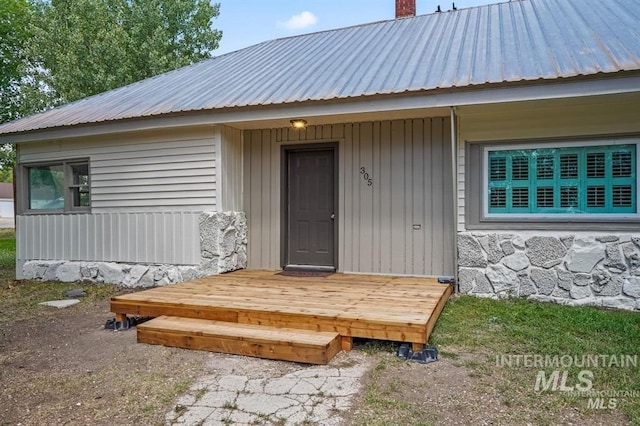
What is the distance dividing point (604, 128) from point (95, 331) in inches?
228

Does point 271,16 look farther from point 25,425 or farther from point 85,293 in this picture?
point 25,425

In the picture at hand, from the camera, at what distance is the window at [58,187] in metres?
7.20

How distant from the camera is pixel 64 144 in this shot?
7.21 meters

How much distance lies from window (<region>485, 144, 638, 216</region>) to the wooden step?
2.99m

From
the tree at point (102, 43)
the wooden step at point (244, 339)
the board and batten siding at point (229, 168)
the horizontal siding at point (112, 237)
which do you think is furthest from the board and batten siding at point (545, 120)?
the tree at point (102, 43)

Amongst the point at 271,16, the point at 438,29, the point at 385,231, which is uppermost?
the point at 271,16

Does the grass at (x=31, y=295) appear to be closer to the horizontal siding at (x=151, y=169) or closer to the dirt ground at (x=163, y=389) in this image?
the horizontal siding at (x=151, y=169)

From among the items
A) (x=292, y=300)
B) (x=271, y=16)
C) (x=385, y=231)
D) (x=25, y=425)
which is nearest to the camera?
(x=25, y=425)

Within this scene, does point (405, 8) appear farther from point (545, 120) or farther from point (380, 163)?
point (545, 120)

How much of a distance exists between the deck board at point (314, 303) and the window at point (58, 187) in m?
3.12

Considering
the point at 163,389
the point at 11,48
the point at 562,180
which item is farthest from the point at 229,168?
the point at 11,48

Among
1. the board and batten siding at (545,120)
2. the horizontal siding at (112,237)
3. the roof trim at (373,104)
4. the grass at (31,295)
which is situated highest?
the roof trim at (373,104)

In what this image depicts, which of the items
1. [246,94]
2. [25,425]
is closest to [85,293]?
[246,94]

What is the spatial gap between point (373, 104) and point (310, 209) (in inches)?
78.7
